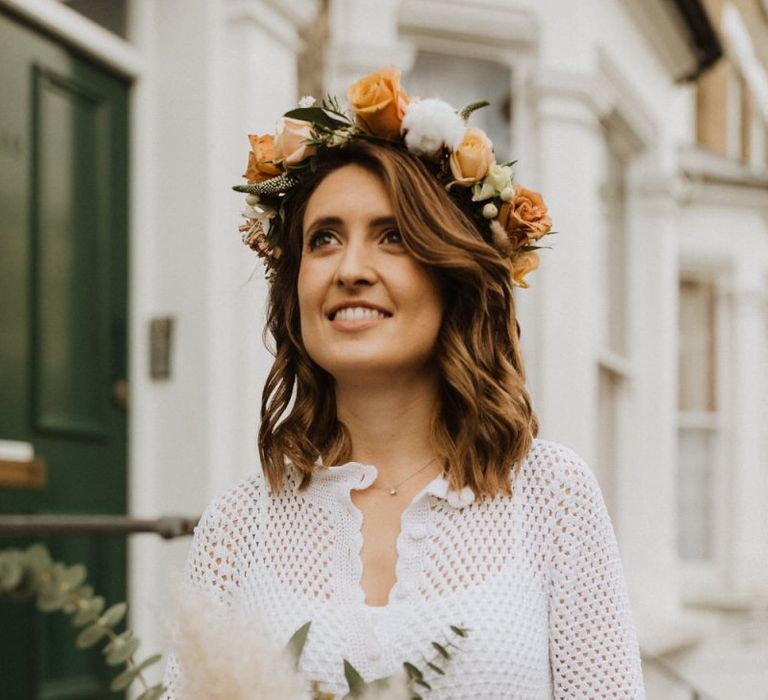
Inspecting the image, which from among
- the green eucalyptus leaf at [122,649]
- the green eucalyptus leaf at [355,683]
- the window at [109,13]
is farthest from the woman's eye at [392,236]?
the window at [109,13]

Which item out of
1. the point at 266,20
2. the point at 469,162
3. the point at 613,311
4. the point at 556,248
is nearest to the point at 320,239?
the point at 469,162

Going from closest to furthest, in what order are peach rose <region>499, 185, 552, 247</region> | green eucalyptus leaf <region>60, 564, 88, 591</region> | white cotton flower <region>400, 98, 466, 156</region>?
green eucalyptus leaf <region>60, 564, 88, 591</region>, white cotton flower <region>400, 98, 466, 156</region>, peach rose <region>499, 185, 552, 247</region>

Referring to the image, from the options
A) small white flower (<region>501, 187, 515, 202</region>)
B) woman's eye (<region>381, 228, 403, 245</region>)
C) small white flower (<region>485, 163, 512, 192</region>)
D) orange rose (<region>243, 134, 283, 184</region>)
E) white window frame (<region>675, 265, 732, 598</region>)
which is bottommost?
white window frame (<region>675, 265, 732, 598</region>)

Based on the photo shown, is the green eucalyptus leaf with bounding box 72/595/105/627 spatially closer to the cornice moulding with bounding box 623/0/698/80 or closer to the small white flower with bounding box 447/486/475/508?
the small white flower with bounding box 447/486/475/508

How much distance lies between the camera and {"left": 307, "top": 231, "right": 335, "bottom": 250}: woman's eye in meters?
1.87

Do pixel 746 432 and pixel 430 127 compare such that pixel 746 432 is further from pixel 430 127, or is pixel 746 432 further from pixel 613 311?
pixel 430 127

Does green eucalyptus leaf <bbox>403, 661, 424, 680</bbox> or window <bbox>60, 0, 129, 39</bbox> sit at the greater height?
window <bbox>60, 0, 129, 39</bbox>

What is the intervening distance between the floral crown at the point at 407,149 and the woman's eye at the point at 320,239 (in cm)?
12

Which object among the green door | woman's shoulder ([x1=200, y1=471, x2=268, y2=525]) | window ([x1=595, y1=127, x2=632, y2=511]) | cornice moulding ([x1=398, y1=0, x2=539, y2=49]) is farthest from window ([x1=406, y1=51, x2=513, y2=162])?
woman's shoulder ([x1=200, y1=471, x2=268, y2=525])

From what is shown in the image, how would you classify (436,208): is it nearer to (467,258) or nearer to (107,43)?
(467,258)

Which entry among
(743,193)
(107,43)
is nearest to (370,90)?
(107,43)

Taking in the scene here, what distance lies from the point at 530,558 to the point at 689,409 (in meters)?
9.01

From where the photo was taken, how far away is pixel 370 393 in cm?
190

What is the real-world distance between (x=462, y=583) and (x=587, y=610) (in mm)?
189
